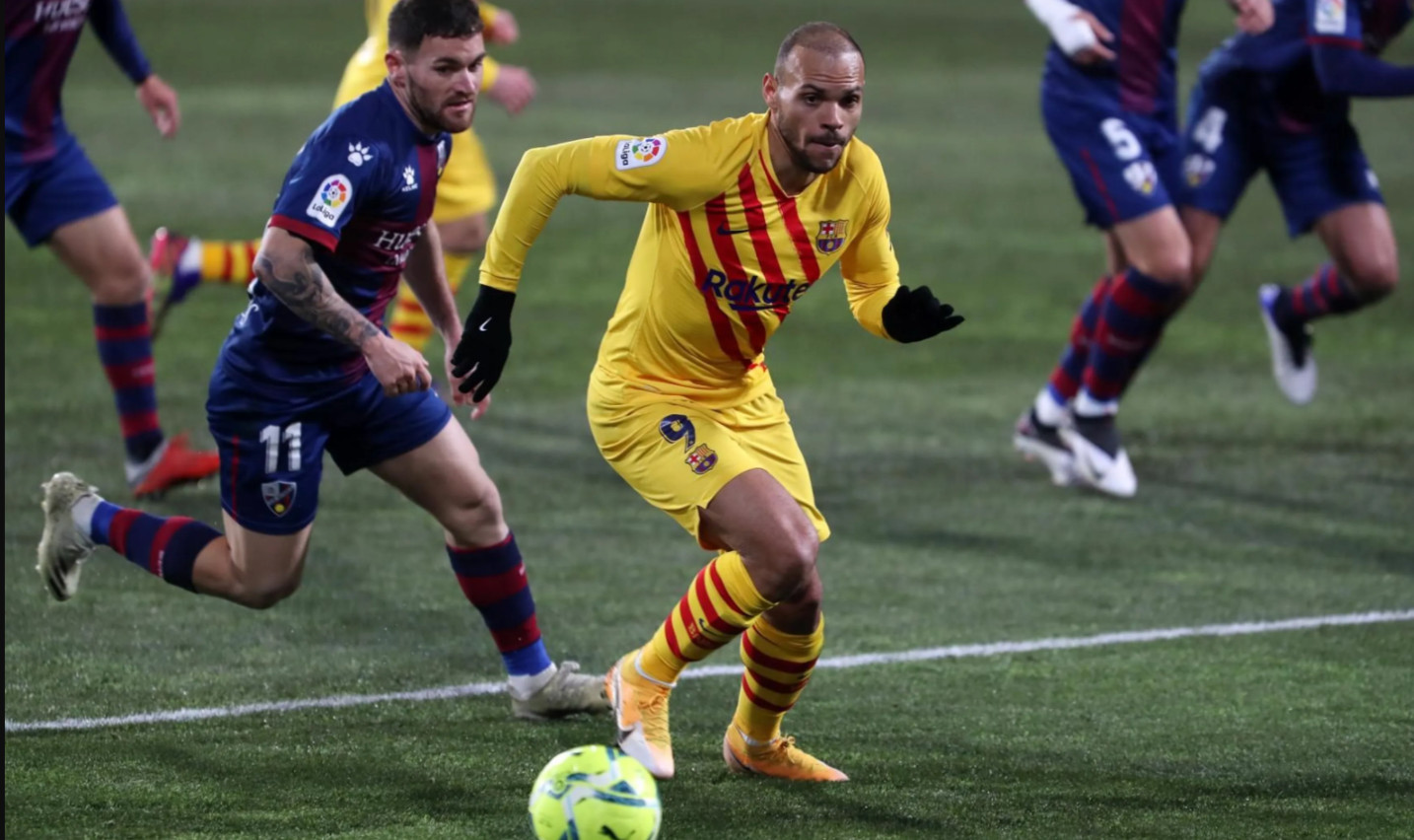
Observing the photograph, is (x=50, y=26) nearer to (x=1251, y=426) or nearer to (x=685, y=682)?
(x=685, y=682)

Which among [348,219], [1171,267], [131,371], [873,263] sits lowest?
[131,371]

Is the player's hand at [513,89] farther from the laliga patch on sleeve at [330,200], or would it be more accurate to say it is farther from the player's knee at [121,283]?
the laliga patch on sleeve at [330,200]

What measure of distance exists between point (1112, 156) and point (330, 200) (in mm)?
4134

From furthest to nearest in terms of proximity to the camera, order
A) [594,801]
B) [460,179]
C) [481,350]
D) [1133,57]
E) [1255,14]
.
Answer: [460,179]
[1133,57]
[1255,14]
[481,350]
[594,801]

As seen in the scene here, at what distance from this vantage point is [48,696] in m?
5.23

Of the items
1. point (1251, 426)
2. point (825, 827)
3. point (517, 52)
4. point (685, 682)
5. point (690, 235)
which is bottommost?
point (517, 52)

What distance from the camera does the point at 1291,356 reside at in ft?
30.2

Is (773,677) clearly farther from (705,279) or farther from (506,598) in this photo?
(705,279)

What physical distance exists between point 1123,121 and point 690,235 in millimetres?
3625

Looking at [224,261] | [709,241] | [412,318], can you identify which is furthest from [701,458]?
[412,318]

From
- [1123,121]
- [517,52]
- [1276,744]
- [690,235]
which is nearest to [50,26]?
[690,235]

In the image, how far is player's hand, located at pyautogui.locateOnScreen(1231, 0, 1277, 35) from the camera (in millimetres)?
7398

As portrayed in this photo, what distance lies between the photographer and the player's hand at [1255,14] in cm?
740

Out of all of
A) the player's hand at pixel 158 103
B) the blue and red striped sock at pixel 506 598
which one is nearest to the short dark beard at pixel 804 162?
the blue and red striped sock at pixel 506 598
